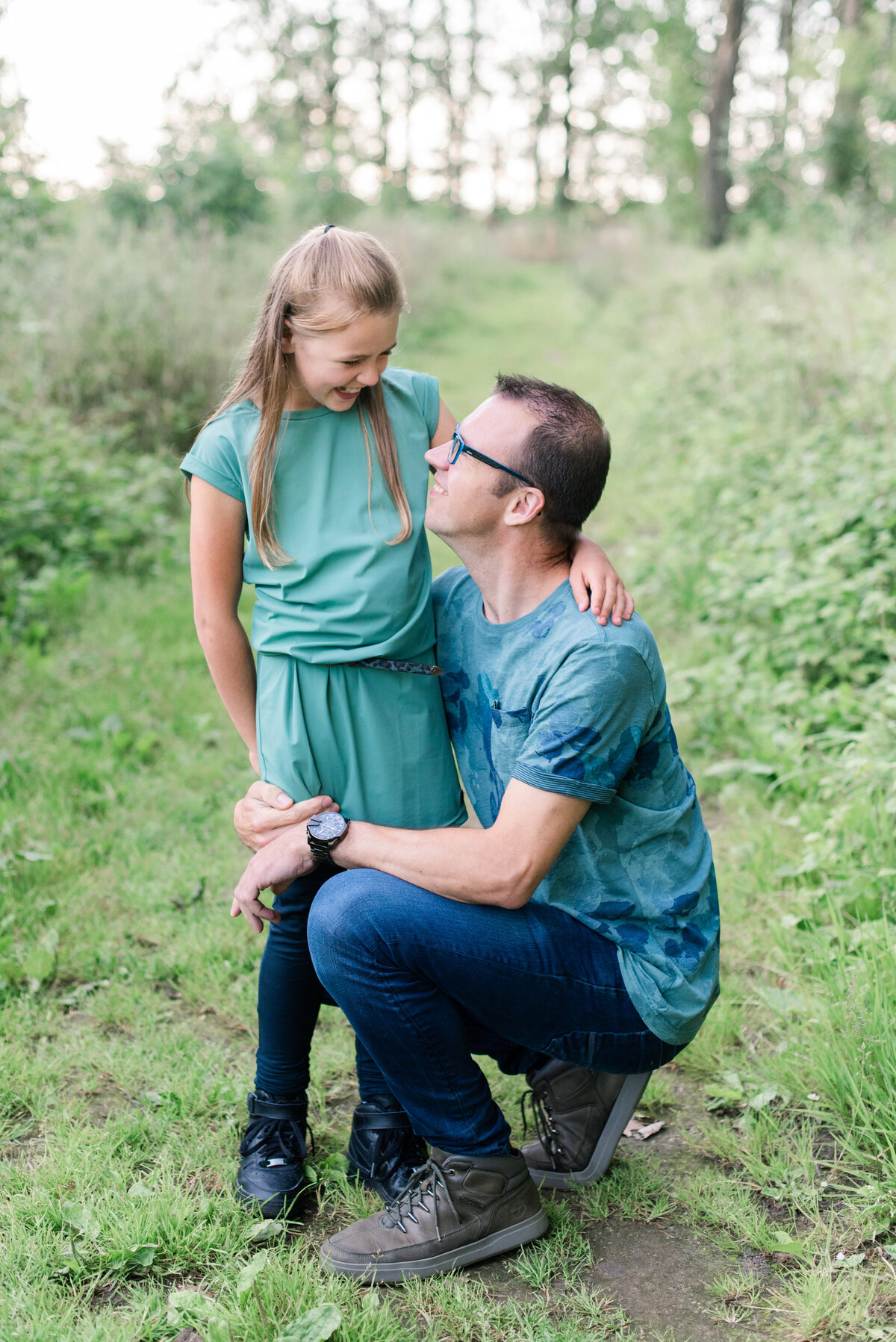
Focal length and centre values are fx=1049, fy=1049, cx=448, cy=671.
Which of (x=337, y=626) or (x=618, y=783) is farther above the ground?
(x=337, y=626)

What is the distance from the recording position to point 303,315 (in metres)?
2.22

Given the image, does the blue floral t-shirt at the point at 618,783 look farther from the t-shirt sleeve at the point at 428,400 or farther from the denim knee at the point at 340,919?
the t-shirt sleeve at the point at 428,400

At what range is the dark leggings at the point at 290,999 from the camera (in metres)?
2.26

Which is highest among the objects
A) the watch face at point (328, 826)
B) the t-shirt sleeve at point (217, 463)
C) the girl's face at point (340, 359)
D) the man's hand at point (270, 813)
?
the girl's face at point (340, 359)

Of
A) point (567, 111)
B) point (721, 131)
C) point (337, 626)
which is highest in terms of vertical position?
point (567, 111)

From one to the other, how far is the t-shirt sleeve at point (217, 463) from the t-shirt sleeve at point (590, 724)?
0.82 m

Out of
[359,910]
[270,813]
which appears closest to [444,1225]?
[359,910]

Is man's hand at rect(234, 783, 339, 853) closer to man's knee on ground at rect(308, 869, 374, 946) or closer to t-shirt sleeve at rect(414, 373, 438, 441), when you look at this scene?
man's knee on ground at rect(308, 869, 374, 946)

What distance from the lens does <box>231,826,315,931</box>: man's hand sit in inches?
84.0

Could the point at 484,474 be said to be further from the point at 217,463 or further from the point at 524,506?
the point at 217,463

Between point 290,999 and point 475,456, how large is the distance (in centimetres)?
124

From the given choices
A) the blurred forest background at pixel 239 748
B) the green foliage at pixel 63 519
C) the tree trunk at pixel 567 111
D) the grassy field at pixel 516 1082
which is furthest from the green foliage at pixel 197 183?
the tree trunk at pixel 567 111

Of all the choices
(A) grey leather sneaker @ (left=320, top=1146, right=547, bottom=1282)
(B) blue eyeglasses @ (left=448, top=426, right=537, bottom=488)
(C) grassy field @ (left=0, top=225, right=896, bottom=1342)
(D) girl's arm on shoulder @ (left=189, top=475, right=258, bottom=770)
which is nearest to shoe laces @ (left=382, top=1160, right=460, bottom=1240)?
(A) grey leather sneaker @ (left=320, top=1146, right=547, bottom=1282)

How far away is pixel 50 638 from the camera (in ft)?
17.2
